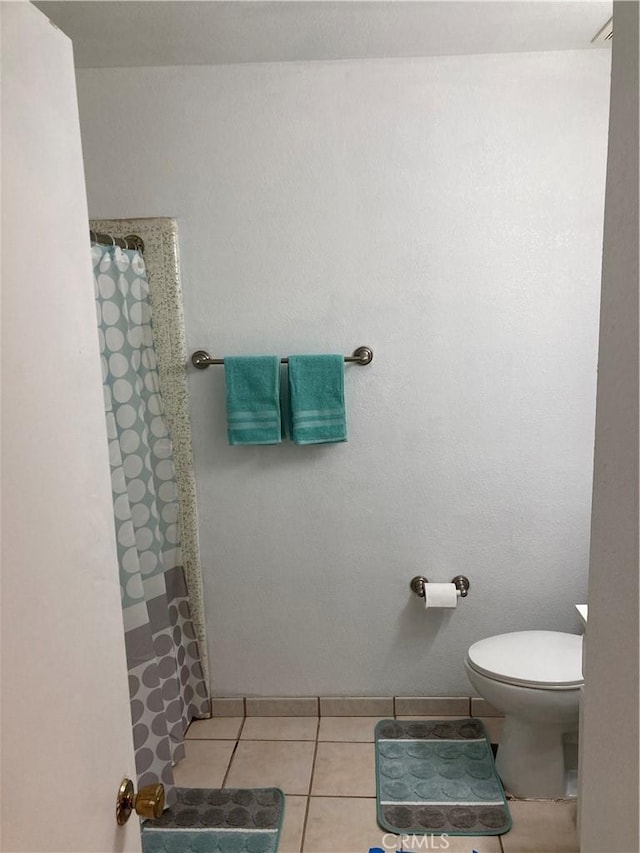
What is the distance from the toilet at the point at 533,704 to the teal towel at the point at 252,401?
3.43ft

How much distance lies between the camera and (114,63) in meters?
2.39

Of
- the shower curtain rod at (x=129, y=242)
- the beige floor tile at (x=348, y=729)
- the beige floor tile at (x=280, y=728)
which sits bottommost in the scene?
the beige floor tile at (x=280, y=728)

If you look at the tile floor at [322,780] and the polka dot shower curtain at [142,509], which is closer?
the tile floor at [322,780]

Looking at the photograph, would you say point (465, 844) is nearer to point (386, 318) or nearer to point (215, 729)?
point (215, 729)

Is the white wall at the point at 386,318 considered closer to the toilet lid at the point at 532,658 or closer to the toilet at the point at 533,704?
the toilet lid at the point at 532,658

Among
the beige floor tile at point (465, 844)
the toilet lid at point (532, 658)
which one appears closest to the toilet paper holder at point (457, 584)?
the toilet lid at point (532, 658)

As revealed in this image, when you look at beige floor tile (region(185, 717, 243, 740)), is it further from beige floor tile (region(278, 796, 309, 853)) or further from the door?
the door

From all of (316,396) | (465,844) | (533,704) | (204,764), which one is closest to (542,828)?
(465,844)

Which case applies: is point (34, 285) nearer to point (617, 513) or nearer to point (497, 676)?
A: point (617, 513)

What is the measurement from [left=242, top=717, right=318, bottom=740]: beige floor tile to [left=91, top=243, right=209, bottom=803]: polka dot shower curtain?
0.83 feet

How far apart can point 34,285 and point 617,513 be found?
0.62 metres

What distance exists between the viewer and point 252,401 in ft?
8.18

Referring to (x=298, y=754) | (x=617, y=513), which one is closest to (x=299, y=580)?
(x=298, y=754)

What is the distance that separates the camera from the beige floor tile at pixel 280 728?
260 centimetres
